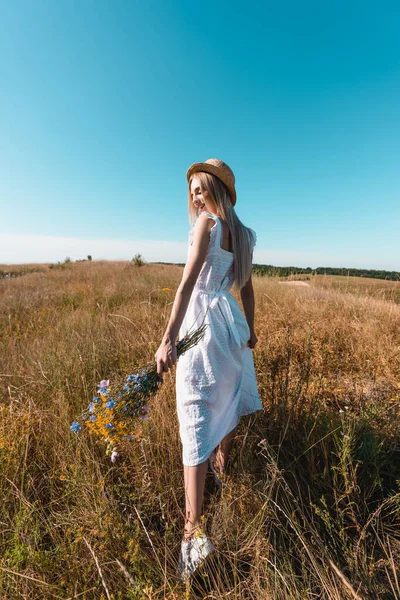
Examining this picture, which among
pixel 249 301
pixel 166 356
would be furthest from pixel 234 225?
pixel 166 356

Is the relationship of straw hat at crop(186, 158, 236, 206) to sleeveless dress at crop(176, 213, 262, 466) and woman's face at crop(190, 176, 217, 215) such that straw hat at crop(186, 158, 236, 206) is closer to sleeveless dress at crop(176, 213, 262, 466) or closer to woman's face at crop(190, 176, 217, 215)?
woman's face at crop(190, 176, 217, 215)

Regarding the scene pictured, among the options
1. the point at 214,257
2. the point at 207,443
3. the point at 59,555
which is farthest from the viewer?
the point at 214,257

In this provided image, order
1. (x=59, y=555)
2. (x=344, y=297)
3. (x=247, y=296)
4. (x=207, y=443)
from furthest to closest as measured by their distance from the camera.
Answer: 1. (x=344, y=297)
2. (x=247, y=296)
3. (x=207, y=443)
4. (x=59, y=555)

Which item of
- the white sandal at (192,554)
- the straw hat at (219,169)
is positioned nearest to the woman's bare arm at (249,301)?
the straw hat at (219,169)

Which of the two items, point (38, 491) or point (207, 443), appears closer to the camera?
point (207, 443)

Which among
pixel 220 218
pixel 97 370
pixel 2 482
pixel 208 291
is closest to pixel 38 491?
pixel 2 482

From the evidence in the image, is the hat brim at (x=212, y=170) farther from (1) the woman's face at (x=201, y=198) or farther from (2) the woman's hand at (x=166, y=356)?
(2) the woman's hand at (x=166, y=356)

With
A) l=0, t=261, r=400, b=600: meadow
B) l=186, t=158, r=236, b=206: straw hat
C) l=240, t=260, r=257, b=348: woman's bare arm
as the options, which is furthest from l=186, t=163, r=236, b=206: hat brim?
l=0, t=261, r=400, b=600: meadow

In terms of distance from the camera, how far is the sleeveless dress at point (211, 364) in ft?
4.30

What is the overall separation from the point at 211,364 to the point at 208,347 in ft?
0.30

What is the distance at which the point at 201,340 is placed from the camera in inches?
54.1

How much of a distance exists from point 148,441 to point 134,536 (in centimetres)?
51

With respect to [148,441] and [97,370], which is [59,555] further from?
[97,370]

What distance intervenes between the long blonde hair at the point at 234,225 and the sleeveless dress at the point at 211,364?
58 mm
